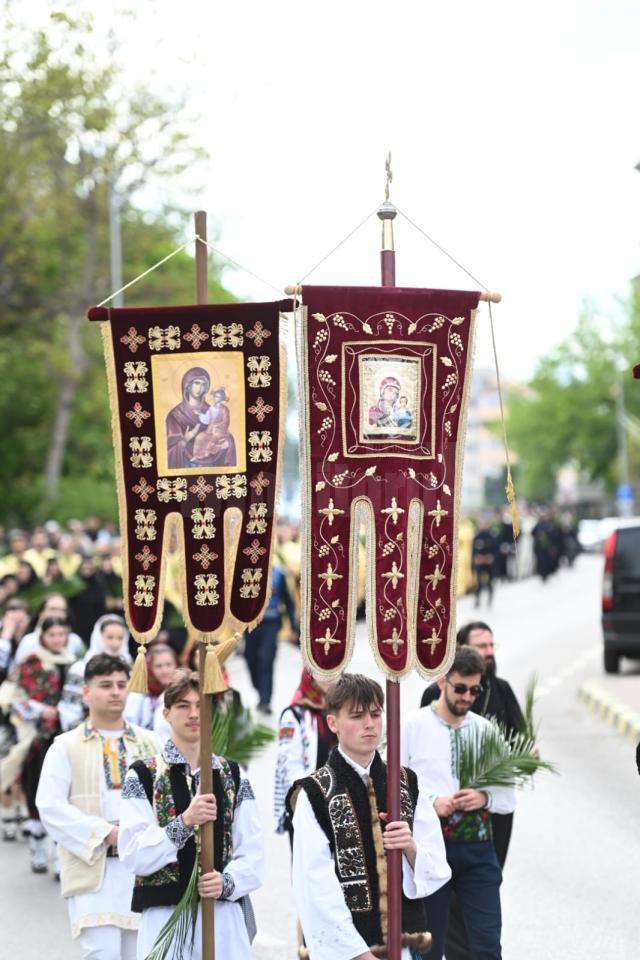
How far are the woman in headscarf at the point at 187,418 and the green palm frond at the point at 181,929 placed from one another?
1.53 m

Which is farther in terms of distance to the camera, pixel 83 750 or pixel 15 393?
pixel 15 393

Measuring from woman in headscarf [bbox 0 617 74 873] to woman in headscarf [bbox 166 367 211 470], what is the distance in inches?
181

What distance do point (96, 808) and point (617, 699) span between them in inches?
431

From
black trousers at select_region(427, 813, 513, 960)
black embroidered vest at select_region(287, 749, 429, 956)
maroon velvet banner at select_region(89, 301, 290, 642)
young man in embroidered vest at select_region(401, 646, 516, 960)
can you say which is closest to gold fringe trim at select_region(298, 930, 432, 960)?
black embroidered vest at select_region(287, 749, 429, 956)

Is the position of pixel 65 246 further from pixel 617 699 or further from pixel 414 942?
pixel 414 942

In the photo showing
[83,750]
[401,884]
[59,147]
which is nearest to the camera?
[401,884]

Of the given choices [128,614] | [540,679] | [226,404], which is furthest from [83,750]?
[540,679]

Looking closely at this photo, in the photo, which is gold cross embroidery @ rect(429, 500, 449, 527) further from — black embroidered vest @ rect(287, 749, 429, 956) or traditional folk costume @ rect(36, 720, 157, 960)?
traditional folk costume @ rect(36, 720, 157, 960)

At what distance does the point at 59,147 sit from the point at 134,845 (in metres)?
29.1

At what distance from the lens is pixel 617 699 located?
17219mm

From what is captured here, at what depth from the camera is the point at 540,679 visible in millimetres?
20078

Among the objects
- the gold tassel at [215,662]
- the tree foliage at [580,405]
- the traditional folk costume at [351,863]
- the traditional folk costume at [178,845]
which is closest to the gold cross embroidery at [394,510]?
the gold tassel at [215,662]

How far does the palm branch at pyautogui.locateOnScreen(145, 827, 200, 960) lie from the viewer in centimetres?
562

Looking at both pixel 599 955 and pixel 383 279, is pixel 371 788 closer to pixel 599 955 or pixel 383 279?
pixel 383 279
